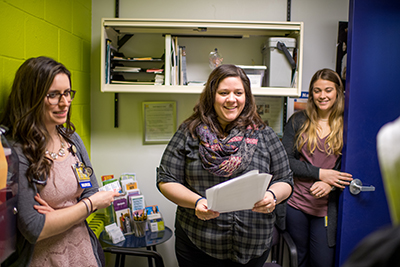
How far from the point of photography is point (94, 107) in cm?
250

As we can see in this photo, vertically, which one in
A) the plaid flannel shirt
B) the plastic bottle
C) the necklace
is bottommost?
the plaid flannel shirt

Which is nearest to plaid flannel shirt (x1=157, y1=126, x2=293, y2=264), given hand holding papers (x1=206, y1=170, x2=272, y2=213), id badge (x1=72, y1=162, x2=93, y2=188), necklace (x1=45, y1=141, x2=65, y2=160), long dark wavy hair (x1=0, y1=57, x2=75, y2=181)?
hand holding papers (x1=206, y1=170, x2=272, y2=213)

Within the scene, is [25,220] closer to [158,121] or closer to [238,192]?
[238,192]

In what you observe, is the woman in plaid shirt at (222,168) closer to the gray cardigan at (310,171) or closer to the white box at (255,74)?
the gray cardigan at (310,171)

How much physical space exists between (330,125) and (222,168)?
0.90 m

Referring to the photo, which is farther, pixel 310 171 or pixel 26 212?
pixel 310 171

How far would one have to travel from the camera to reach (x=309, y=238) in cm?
204

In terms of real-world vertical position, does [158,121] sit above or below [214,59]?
below

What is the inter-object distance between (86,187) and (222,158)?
59 centimetres

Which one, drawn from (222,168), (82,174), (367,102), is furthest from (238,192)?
(367,102)

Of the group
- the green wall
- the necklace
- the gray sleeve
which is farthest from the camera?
the green wall

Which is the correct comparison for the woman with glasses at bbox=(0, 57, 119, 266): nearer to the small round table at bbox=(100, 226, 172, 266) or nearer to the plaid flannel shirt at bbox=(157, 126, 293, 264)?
the plaid flannel shirt at bbox=(157, 126, 293, 264)

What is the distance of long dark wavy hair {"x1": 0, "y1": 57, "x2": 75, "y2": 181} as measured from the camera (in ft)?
3.79

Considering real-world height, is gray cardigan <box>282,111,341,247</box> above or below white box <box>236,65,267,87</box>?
below
